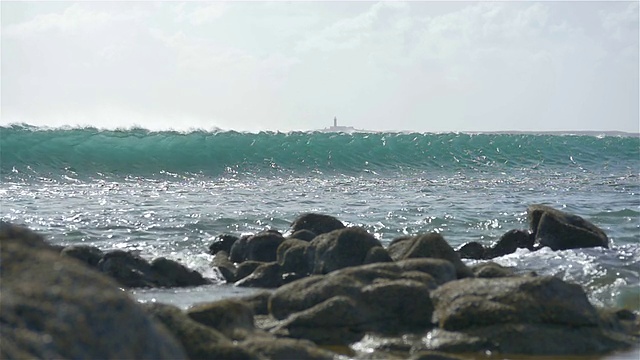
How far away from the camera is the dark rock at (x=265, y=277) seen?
1131 centimetres

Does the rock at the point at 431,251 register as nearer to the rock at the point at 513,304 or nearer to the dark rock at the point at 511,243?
the rock at the point at 513,304

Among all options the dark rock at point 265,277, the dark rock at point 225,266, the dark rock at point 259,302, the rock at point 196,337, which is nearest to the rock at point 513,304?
the dark rock at point 259,302

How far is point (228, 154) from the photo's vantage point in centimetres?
3681

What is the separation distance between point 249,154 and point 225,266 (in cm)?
2498

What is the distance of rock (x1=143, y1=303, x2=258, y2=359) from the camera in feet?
20.5

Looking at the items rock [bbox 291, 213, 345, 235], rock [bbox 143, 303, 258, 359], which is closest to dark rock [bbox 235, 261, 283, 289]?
rock [bbox 291, 213, 345, 235]

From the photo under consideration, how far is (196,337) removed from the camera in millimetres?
6387

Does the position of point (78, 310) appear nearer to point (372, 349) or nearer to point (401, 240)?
point (372, 349)

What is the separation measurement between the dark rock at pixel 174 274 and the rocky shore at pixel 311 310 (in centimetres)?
2

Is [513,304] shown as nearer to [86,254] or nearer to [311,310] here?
[311,310]

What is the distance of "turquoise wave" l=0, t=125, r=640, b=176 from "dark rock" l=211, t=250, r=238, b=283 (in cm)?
1898

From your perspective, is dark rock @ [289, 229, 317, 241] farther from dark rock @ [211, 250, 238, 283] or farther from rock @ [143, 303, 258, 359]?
rock @ [143, 303, 258, 359]

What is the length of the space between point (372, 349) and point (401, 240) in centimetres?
418

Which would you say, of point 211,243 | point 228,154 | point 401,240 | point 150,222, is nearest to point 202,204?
point 150,222
